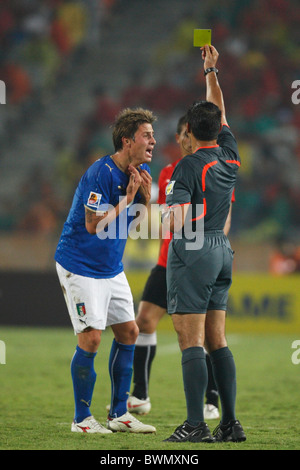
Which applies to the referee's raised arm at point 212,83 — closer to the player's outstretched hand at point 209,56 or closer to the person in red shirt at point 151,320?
the player's outstretched hand at point 209,56

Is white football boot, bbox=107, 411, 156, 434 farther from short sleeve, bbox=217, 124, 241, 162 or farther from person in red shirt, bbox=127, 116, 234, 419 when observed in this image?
short sleeve, bbox=217, 124, 241, 162

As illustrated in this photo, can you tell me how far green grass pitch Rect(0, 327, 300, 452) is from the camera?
13.9ft

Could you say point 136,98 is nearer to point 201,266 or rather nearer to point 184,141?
point 184,141

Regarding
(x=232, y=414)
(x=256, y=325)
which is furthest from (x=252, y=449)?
(x=256, y=325)

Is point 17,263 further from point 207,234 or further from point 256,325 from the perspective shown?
point 207,234

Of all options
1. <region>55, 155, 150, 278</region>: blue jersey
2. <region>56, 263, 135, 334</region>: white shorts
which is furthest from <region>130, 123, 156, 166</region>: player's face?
<region>56, 263, 135, 334</region>: white shorts

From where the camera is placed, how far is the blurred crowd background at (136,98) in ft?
50.4

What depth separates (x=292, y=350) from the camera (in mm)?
10203

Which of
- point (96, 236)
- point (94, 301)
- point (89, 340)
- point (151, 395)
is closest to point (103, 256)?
Answer: point (96, 236)

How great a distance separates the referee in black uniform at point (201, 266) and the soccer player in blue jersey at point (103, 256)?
0.51 metres

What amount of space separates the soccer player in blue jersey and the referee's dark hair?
21.0 inches

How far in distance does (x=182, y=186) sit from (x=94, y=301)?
1016 mm

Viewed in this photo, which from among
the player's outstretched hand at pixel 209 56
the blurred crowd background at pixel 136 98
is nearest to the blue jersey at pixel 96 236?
the player's outstretched hand at pixel 209 56

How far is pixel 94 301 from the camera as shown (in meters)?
4.68
